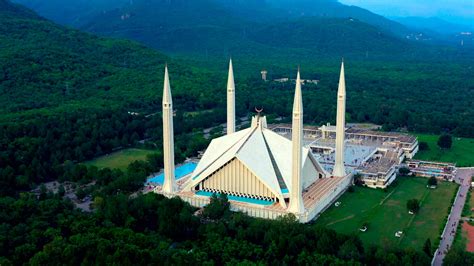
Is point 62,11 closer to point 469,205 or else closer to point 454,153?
point 454,153

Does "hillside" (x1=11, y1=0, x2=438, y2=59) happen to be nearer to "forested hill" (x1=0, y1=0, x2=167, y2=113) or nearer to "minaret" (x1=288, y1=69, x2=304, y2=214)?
"forested hill" (x1=0, y1=0, x2=167, y2=113)

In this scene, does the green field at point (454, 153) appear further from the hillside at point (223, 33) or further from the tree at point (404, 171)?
the hillside at point (223, 33)

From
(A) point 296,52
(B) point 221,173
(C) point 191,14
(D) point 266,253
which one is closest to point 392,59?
(A) point 296,52

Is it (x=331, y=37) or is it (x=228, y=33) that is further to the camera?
(x=331, y=37)

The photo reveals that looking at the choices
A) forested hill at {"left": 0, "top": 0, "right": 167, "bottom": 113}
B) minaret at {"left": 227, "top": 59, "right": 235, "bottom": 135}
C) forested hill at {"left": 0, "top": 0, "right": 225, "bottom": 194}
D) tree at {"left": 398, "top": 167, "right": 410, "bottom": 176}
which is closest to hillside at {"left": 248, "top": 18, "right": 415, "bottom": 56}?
forested hill at {"left": 0, "top": 0, "right": 225, "bottom": 194}

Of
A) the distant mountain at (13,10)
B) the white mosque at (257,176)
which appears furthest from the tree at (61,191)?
the distant mountain at (13,10)

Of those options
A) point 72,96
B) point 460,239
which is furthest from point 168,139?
point 72,96
